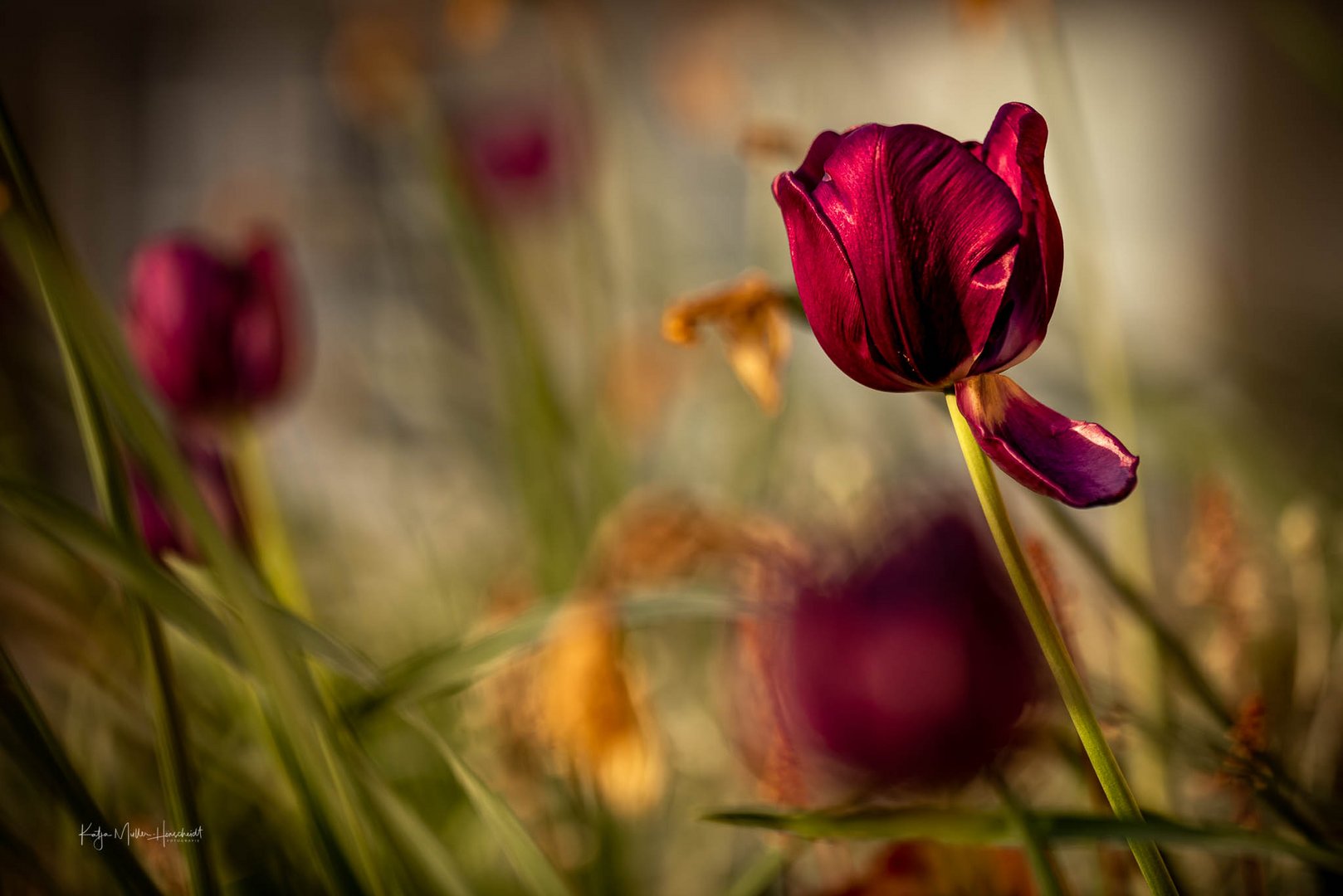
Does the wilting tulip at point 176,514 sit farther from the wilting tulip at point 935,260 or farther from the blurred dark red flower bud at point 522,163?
the blurred dark red flower bud at point 522,163

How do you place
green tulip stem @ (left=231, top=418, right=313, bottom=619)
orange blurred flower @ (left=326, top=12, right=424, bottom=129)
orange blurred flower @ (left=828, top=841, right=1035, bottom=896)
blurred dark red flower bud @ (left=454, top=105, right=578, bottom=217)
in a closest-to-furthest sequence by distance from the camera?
orange blurred flower @ (left=828, top=841, right=1035, bottom=896) → green tulip stem @ (left=231, top=418, right=313, bottom=619) → orange blurred flower @ (left=326, top=12, right=424, bottom=129) → blurred dark red flower bud @ (left=454, top=105, right=578, bottom=217)

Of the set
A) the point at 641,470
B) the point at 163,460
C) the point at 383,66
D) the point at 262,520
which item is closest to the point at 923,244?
the point at 163,460

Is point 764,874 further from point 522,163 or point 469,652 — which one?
point 522,163

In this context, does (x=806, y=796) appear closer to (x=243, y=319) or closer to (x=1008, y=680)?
(x=1008, y=680)

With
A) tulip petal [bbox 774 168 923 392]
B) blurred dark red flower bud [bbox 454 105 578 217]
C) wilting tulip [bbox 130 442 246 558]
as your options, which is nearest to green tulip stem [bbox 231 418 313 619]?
wilting tulip [bbox 130 442 246 558]

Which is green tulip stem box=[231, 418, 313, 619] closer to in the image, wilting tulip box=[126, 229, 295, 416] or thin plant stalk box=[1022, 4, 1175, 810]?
wilting tulip box=[126, 229, 295, 416]

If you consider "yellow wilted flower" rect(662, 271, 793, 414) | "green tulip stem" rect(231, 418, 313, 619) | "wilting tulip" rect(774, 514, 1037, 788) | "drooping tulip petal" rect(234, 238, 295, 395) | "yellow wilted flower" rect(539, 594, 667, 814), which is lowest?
"yellow wilted flower" rect(539, 594, 667, 814)
